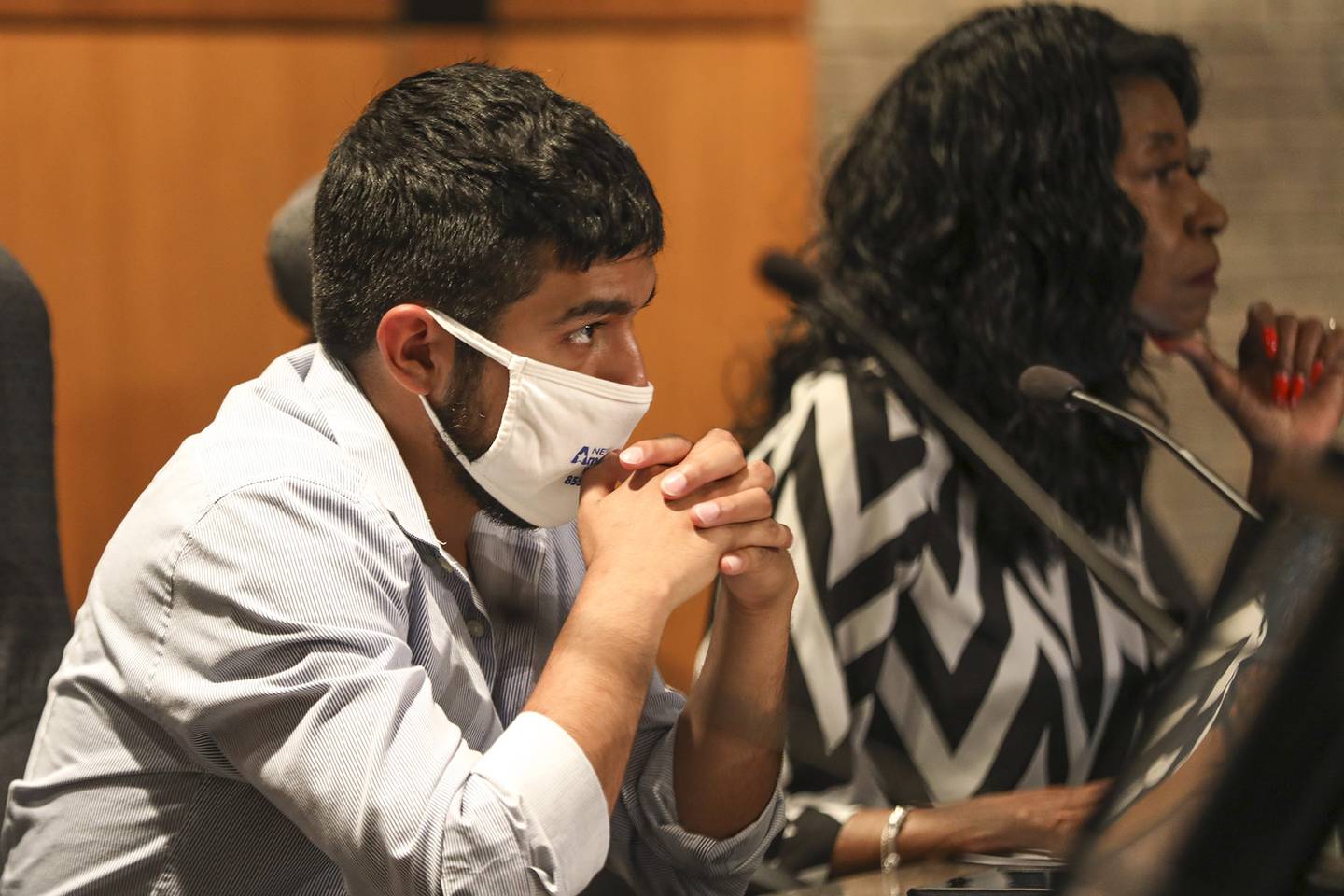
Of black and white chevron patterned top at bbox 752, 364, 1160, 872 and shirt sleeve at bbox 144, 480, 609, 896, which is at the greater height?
shirt sleeve at bbox 144, 480, 609, 896

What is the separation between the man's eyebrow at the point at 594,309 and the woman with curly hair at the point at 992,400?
37cm

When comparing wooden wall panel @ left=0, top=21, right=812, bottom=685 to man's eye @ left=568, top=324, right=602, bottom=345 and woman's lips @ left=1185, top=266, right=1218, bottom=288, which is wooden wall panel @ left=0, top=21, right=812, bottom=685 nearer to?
woman's lips @ left=1185, top=266, right=1218, bottom=288

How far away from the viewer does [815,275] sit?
1.50 metres

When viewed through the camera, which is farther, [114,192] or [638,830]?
[114,192]

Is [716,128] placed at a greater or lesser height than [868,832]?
greater

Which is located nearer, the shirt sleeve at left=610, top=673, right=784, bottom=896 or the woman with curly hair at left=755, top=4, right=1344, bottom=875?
the shirt sleeve at left=610, top=673, right=784, bottom=896

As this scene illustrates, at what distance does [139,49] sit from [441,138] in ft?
3.98

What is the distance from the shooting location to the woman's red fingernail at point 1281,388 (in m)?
1.25

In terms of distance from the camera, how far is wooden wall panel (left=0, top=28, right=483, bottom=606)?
75.3 inches

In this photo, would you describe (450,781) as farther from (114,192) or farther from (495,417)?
(114,192)

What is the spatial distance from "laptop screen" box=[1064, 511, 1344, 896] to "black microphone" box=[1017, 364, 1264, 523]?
53cm

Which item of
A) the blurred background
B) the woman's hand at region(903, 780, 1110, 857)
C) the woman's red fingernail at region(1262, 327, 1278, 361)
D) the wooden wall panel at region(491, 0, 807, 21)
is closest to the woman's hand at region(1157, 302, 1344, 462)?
the woman's red fingernail at region(1262, 327, 1278, 361)

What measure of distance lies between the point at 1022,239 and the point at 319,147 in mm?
1025

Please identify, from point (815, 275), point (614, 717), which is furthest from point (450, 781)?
point (815, 275)
